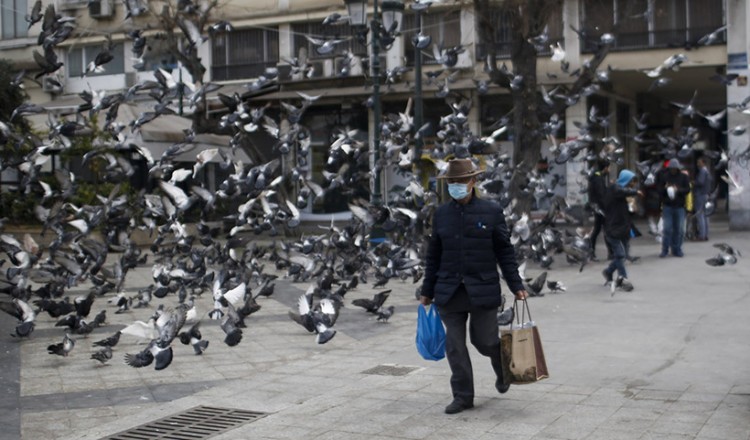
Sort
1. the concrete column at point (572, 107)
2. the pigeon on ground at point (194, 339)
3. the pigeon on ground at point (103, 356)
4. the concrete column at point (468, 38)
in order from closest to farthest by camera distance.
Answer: the pigeon on ground at point (103, 356)
the pigeon on ground at point (194, 339)
the concrete column at point (572, 107)
the concrete column at point (468, 38)

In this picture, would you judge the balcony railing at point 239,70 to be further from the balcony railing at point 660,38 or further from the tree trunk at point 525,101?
the tree trunk at point 525,101

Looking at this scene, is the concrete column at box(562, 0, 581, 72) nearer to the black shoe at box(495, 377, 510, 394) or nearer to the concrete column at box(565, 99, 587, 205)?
the concrete column at box(565, 99, 587, 205)

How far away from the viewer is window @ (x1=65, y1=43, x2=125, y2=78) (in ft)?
119

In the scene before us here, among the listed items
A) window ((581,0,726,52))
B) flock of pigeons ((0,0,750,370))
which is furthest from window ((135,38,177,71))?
flock of pigeons ((0,0,750,370))

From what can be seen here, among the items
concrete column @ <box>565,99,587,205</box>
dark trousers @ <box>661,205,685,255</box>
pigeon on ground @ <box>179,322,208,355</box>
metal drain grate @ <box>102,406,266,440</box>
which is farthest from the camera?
concrete column @ <box>565,99,587,205</box>

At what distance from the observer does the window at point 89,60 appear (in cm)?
3631

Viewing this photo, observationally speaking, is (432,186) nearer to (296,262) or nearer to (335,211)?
(296,262)

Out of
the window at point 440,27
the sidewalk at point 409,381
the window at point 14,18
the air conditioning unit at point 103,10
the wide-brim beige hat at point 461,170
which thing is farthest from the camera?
the window at point 14,18

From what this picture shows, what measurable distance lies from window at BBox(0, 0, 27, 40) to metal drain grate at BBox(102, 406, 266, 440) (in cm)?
3163

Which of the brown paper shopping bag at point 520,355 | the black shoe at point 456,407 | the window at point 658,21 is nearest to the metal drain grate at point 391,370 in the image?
the black shoe at point 456,407

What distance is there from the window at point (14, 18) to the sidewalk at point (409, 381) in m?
26.0

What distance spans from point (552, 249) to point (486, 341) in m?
10.2

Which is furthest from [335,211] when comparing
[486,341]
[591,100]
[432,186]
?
[486,341]

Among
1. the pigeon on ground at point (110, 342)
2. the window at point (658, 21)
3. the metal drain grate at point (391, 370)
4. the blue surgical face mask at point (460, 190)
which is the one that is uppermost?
the window at point (658, 21)
